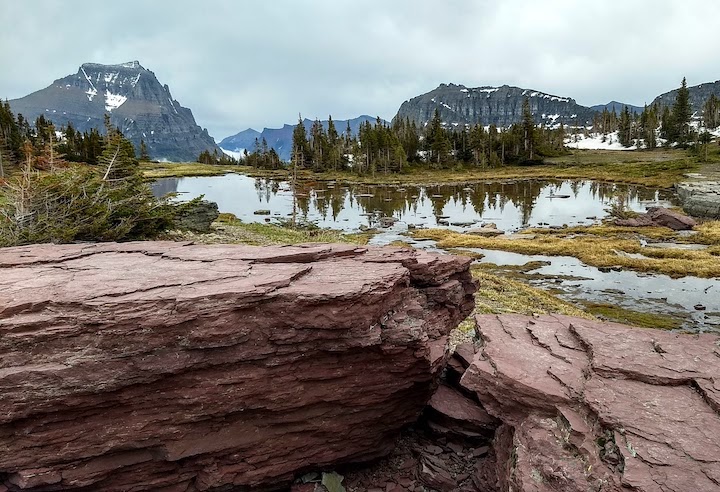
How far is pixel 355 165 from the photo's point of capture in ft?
442

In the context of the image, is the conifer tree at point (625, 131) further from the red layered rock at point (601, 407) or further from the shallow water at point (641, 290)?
the red layered rock at point (601, 407)

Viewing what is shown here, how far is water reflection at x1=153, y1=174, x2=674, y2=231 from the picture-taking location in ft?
181

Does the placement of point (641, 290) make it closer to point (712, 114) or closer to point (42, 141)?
point (42, 141)

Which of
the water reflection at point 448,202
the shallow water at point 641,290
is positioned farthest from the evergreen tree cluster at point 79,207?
the shallow water at point 641,290

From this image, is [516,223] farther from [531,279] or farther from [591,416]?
[591,416]

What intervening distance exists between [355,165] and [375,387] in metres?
129

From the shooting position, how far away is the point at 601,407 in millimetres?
6883

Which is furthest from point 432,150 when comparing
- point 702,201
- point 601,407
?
point 601,407

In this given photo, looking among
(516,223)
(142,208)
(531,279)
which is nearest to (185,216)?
(142,208)

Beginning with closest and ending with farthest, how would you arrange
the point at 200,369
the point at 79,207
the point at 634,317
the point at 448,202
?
1. the point at 200,369
2. the point at 79,207
3. the point at 634,317
4. the point at 448,202

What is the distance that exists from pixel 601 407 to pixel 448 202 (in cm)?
6857

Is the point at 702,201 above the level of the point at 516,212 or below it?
above

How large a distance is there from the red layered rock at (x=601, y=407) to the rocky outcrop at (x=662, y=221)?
43.1m

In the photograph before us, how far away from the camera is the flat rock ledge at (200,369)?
6844mm
